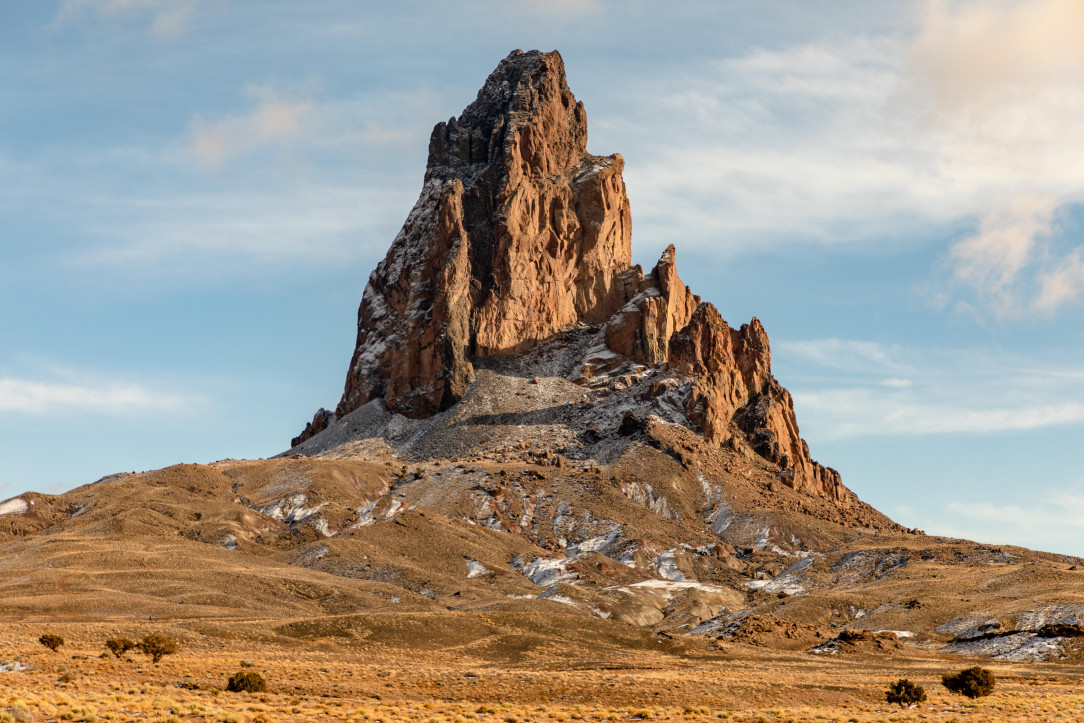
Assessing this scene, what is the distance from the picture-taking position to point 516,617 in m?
109

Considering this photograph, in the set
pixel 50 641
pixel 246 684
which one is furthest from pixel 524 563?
pixel 246 684

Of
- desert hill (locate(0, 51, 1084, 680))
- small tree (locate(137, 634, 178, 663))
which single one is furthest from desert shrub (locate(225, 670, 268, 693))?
desert hill (locate(0, 51, 1084, 680))

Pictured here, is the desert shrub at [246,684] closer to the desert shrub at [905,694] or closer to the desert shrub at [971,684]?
the desert shrub at [905,694]

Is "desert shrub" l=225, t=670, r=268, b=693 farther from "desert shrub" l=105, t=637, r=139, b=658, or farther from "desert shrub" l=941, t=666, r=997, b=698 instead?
"desert shrub" l=941, t=666, r=997, b=698

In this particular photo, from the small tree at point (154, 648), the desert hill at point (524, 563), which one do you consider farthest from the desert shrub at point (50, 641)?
the desert hill at point (524, 563)

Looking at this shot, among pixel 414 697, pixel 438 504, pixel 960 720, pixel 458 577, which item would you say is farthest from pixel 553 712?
pixel 438 504

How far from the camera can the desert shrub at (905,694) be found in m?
61.9

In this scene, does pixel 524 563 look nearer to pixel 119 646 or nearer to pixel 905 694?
pixel 119 646

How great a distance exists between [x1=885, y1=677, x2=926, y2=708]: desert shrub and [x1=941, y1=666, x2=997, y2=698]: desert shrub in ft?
13.8

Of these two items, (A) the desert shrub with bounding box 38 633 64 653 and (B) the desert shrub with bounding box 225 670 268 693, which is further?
(A) the desert shrub with bounding box 38 633 64 653

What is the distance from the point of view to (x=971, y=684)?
65.2 m

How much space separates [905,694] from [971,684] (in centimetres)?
589

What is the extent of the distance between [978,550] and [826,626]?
55737mm

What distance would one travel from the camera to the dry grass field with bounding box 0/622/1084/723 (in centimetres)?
4897
